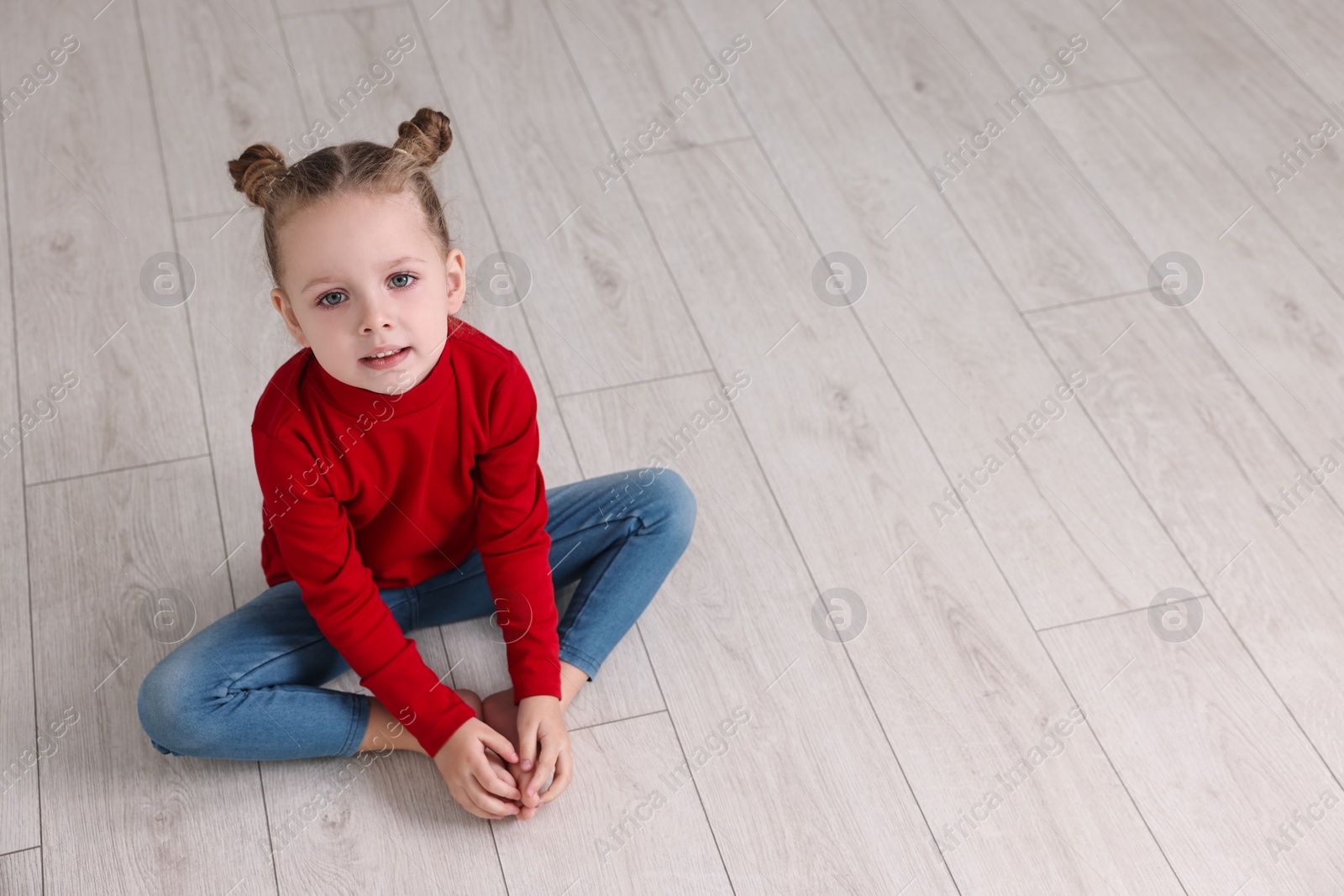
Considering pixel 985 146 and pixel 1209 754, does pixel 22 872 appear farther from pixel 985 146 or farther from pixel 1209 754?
pixel 985 146

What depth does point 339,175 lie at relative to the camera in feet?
3.01

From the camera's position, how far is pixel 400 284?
94 cm

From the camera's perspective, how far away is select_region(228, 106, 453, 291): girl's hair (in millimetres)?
917

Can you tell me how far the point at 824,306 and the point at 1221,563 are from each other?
58cm

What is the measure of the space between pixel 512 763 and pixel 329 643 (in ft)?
0.70

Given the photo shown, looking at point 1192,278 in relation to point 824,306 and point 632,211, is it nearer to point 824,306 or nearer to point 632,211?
point 824,306

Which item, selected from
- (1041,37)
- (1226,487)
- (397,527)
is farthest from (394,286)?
(1041,37)

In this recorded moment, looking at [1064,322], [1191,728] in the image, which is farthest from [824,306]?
[1191,728]

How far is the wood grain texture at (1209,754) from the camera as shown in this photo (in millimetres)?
1110

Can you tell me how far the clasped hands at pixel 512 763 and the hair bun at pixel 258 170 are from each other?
19.4 inches

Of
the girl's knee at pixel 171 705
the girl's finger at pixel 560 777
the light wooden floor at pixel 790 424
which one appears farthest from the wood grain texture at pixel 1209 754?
the girl's knee at pixel 171 705

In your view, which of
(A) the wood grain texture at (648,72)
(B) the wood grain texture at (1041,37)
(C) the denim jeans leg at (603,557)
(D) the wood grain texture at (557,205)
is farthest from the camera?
(B) the wood grain texture at (1041,37)

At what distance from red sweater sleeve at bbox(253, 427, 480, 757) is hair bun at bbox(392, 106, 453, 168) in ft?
0.84

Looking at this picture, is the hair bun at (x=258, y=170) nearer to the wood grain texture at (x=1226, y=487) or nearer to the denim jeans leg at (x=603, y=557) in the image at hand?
the denim jeans leg at (x=603, y=557)
